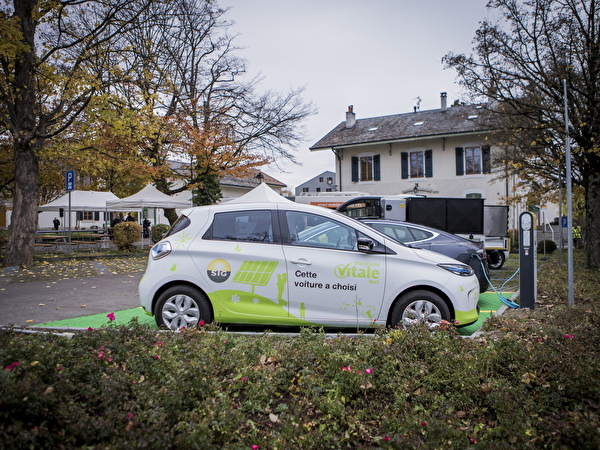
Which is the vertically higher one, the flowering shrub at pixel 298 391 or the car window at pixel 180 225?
the car window at pixel 180 225

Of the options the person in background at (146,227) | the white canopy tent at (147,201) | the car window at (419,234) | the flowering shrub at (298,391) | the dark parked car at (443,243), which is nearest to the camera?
the flowering shrub at (298,391)

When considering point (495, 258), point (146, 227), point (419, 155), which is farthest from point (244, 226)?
point (146, 227)

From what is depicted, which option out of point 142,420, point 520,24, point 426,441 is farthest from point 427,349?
point 520,24

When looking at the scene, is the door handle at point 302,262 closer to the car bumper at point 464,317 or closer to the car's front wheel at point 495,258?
the car bumper at point 464,317

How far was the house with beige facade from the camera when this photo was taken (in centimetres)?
2466

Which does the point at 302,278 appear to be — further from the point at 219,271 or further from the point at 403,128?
the point at 403,128

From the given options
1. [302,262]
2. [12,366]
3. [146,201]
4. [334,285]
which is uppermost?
[146,201]

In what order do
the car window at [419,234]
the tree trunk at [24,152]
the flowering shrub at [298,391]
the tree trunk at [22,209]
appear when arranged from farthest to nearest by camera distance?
1. the tree trunk at [22,209]
2. the tree trunk at [24,152]
3. the car window at [419,234]
4. the flowering shrub at [298,391]

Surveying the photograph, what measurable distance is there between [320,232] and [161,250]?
2067 millimetres

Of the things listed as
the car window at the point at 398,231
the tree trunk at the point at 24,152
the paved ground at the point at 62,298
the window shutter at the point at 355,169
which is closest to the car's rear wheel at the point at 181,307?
the paved ground at the point at 62,298

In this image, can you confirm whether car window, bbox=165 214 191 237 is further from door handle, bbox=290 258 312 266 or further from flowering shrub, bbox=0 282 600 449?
flowering shrub, bbox=0 282 600 449

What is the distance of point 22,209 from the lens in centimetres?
1308

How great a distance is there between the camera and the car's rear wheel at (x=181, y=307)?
518cm

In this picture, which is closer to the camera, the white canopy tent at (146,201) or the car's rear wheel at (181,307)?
the car's rear wheel at (181,307)
